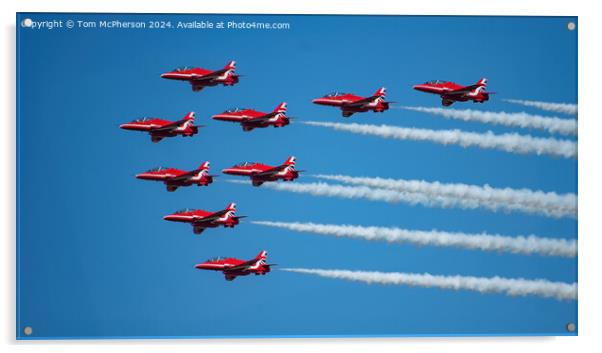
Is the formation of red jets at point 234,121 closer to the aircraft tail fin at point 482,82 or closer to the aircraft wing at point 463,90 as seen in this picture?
the aircraft wing at point 463,90

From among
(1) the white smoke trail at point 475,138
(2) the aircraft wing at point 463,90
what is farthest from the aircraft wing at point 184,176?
(2) the aircraft wing at point 463,90

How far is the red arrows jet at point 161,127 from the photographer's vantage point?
507 inches

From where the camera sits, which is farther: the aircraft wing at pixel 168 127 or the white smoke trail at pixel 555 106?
the white smoke trail at pixel 555 106

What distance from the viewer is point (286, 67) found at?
13.0 m

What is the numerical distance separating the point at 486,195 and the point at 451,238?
0.57 m

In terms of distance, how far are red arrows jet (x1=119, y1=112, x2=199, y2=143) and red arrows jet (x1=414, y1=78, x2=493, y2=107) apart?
92.4 inches

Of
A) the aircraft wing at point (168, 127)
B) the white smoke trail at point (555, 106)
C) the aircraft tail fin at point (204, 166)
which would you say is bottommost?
the aircraft tail fin at point (204, 166)

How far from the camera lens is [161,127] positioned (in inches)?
508

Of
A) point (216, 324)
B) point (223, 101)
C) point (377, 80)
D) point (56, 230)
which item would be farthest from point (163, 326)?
Answer: point (377, 80)

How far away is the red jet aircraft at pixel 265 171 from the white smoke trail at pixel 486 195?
30 centimetres

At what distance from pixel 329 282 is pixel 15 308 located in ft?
10.4

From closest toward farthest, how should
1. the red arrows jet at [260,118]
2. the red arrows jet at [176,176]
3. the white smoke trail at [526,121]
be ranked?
the red arrows jet at [176,176] < the red arrows jet at [260,118] < the white smoke trail at [526,121]

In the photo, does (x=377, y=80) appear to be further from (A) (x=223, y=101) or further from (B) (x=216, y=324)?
(B) (x=216, y=324)

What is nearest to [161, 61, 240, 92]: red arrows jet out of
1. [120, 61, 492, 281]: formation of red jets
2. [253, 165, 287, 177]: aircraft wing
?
[120, 61, 492, 281]: formation of red jets
